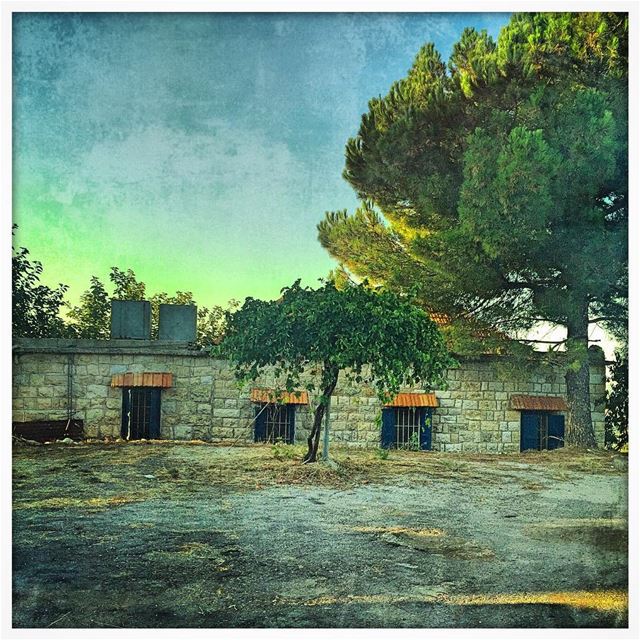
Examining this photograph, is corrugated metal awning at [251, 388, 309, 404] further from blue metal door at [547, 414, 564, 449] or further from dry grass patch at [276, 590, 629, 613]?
blue metal door at [547, 414, 564, 449]

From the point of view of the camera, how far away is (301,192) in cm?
386

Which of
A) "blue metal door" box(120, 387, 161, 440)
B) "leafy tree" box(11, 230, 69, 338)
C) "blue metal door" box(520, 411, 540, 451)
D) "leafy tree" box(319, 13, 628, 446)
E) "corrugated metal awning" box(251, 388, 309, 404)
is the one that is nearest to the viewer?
"leafy tree" box(11, 230, 69, 338)

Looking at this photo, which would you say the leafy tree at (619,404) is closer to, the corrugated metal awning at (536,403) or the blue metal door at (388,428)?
the corrugated metal awning at (536,403)

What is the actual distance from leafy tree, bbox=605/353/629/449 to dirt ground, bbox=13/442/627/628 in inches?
5.4

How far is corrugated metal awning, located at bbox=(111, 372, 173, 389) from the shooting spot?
13.3 ft

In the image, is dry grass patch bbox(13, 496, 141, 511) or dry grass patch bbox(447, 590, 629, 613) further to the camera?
dry grass patch bbox(13, 496, 141, 511)

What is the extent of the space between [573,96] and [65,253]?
3366mm

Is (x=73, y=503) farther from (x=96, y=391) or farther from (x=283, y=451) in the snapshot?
(x=283, y=451)

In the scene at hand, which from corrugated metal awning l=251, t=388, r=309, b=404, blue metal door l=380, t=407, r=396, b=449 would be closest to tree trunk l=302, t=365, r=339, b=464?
corrugated metal awning l=251, t=388, r=309, b=404

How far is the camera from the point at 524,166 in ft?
12.8

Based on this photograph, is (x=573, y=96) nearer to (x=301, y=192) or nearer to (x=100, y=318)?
(x=301, y=192)

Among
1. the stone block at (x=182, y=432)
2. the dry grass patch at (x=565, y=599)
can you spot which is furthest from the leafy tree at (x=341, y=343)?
the dry grass patch at (x=565, y=599)

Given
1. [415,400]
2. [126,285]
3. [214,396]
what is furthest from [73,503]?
[415,400]
